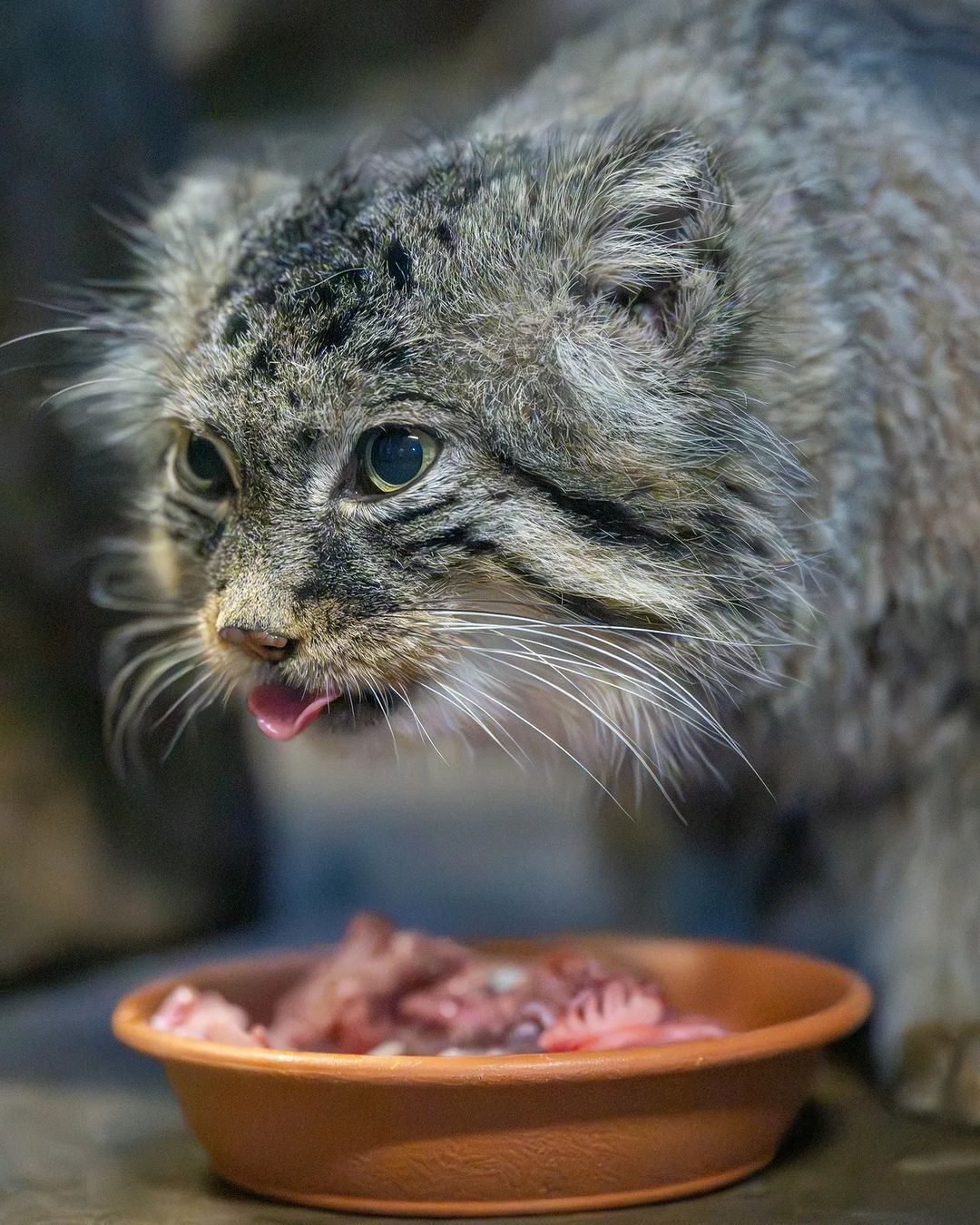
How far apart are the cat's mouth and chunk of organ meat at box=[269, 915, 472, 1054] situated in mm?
294

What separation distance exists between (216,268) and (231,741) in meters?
A: 0.84

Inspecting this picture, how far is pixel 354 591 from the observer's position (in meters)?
1.33

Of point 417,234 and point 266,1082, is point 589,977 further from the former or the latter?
point 417,234

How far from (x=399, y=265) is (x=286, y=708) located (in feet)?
1.52

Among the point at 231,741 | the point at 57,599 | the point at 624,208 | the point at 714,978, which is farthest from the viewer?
the point at 231,741

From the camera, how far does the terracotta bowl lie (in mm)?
1200

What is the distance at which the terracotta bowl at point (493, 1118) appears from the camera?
1.20 m

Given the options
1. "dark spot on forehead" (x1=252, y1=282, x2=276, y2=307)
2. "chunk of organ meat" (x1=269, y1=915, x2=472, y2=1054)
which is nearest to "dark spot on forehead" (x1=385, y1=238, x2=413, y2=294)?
"dark spot on forehead" (x1=252, y1=282, x2=276, y2=307)

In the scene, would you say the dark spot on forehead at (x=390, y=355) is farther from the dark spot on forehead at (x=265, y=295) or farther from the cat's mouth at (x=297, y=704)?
the cat's mouth at (x=297, y=704)

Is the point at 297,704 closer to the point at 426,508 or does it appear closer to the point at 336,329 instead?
the point at 426,508

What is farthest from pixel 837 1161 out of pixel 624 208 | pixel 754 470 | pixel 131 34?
pixel 131 34

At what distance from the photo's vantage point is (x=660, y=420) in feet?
4.52

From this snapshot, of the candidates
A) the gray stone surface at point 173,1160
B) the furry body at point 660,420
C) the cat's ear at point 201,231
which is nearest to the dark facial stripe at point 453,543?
the furry body at point 660,420

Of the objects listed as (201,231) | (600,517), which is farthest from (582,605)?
(201,231)
